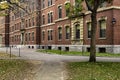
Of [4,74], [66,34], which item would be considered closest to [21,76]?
[4,74]

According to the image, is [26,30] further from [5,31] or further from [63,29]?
[5,31]

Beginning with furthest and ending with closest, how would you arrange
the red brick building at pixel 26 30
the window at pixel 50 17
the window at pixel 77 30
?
the red brick building at pixel 26 30, the window at pixel 50 17, the window at pixel 77 30

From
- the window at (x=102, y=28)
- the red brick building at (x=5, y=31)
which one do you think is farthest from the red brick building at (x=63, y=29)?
the red brick building at (x=5, y=31)

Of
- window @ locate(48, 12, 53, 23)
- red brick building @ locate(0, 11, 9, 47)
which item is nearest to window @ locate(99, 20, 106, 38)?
window @ locate(48, 12, 53, 23)

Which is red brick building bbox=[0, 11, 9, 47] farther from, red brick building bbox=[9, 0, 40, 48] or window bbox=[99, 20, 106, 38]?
window bbox=[99, 20, 106, 38]

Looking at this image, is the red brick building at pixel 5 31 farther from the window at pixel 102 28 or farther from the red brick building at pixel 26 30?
the window at pixel 102 28

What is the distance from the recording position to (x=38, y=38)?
184ft

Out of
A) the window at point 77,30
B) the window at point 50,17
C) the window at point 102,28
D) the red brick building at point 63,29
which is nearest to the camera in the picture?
the red brick building at point 63,29

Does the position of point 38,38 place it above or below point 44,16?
below

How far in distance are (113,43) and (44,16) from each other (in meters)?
24.8

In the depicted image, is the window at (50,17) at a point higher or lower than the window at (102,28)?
Result: higher

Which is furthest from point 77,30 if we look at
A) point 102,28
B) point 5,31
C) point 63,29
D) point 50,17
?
point 5,31

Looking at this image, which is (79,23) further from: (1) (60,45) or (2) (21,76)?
(2) (21,76)

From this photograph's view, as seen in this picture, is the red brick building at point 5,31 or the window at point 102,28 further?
the red brick building at point 5,31
